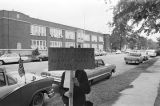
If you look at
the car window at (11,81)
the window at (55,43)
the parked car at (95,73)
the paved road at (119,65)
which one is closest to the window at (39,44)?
the window at (55,43)

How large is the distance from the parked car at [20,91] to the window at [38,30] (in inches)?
1523

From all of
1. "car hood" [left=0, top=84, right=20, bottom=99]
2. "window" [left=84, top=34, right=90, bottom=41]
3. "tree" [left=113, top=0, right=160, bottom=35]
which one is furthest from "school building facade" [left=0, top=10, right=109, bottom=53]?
"car hood" [left=0, top=84, right=20, bottom=99]

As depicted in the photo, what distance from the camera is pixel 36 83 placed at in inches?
231

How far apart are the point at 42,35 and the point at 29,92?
41.6 m

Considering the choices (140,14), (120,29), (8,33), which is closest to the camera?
(140,14)

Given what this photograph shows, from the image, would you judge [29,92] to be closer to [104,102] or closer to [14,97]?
[14,97]

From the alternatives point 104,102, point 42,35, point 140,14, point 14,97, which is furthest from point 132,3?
point 42,35

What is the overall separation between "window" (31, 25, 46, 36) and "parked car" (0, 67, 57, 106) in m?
38.7

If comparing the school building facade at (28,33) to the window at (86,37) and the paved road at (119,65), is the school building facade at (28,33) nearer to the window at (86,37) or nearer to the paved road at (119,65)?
the paved road at (119,65)

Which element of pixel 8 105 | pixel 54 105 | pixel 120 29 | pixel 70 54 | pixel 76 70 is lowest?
pixel 54 105

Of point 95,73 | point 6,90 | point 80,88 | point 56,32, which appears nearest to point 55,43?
point 56,32

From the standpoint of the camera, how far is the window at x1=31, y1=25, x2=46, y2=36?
1725 inches

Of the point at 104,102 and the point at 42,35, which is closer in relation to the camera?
the point at 104,102

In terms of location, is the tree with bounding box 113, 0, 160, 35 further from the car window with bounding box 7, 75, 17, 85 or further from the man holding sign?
the car window with bounding box 7, 75, 17, 85
